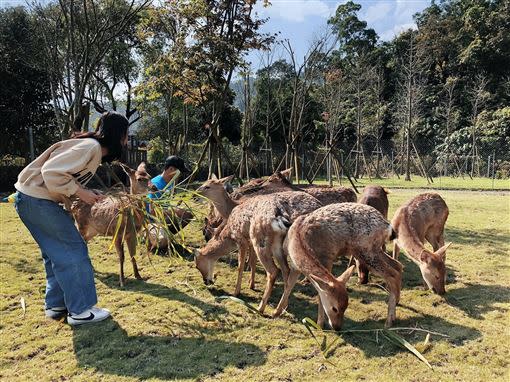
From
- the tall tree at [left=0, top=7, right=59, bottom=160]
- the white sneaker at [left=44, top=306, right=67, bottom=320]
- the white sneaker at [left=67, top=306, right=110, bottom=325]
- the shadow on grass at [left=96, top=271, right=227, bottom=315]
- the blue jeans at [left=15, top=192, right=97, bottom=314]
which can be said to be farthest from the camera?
the tall tree at [left=0, top=7, right=59, bottom=160]

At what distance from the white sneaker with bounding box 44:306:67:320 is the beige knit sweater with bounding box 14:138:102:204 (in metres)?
1.32

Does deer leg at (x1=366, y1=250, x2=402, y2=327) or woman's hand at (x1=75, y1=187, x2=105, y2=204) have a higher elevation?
woman's hand at (x1=75, y1=187, x2=105, y2=204)

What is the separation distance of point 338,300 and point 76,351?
2.69 meters

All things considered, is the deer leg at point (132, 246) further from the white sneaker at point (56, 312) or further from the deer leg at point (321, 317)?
the deer leg at point (321, 317)

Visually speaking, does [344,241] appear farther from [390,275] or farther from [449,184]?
[449,184]

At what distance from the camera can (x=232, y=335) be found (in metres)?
4.57

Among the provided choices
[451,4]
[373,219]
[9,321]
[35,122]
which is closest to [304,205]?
[373,219]

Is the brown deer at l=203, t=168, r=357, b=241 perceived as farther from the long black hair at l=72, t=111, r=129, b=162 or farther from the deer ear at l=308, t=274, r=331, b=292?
the deer ear at l=308, t=274, r=331, b=292

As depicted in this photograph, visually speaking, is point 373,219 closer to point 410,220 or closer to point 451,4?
point 410,220

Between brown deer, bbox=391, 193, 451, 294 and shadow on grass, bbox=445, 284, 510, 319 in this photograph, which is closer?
shadow on grass, bbox=445, 284, 510, 319

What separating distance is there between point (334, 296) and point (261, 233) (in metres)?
1.40

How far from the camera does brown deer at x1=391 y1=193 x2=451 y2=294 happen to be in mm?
5621

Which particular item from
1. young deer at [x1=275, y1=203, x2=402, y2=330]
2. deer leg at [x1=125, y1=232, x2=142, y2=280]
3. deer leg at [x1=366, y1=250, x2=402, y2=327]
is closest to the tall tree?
deer leg at [x1=125, y1=232, x2=142, y2=280]

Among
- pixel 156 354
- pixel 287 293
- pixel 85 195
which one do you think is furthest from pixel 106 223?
pixel 287 293
